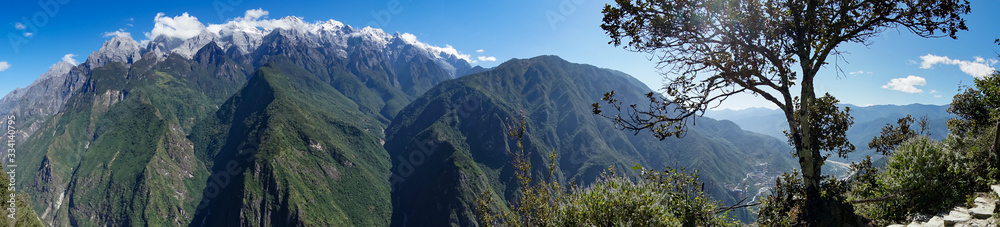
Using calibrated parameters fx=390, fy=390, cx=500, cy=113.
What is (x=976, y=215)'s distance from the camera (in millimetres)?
9797

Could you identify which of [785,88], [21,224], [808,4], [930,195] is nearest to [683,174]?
[785,88]

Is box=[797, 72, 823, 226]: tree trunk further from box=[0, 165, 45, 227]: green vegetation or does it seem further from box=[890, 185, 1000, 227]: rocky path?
box=[0, 165, 45, 227]: green vegetation

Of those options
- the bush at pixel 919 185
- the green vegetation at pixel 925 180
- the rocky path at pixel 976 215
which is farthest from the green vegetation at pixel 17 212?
the rocky path at pixel 976 215

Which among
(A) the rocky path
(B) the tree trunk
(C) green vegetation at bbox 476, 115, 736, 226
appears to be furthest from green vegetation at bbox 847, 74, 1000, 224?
(C) green vegetation at bbox 476, 115, 736, 226

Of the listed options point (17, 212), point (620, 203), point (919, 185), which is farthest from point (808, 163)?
point (17, 212)

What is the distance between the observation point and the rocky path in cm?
943

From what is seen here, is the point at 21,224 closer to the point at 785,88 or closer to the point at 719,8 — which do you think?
the point at 719,8

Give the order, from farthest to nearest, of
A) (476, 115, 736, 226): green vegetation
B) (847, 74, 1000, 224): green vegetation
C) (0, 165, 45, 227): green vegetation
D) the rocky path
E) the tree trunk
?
(0, 165, 45, 227): green vegetation < (847, 74, 1000, 224): green vegetation < (476, 115, 736, 226): green vegetation < the tree trunk < the rocky path

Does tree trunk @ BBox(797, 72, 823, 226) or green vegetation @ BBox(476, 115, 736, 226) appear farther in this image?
green vegetation @ BBox(476, 115, 736, 226)

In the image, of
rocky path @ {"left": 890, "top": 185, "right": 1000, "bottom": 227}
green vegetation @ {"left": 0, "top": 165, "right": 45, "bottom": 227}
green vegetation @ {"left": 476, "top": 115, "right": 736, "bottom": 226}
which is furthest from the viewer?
green vegetation @ {"left": 0, "top": 165, "right": 45, "bottom": 227}

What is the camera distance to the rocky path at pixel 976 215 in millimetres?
9425

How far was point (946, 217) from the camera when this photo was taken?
10.1 meters

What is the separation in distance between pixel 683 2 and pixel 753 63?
2242mm

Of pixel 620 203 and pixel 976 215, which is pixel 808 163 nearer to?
pixel 976 215
